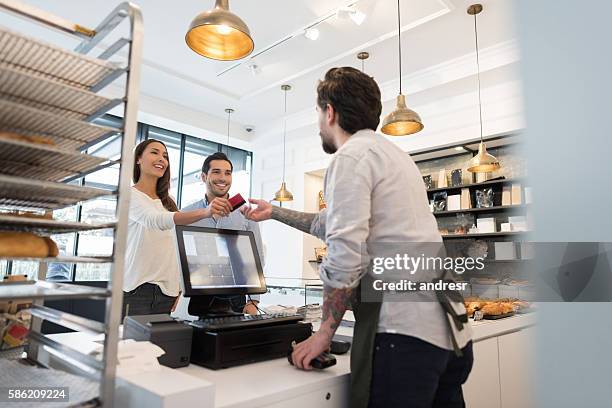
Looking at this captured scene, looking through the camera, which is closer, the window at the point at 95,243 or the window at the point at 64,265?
the window at the point at 64,265

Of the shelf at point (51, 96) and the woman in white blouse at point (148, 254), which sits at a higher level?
the shelf at point (51, 96)

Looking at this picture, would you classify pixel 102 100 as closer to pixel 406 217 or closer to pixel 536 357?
pixel 406 217

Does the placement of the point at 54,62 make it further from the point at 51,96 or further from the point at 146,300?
the point at 146,300

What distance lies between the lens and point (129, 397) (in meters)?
0.90

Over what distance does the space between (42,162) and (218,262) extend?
2.11 feet

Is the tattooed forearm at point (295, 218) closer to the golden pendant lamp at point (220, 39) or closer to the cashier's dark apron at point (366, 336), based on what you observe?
the cashier's dark apron at point (366, 336)

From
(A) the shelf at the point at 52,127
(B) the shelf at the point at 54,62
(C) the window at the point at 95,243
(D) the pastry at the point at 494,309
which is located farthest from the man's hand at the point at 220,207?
(C) the window at the point at 95,243

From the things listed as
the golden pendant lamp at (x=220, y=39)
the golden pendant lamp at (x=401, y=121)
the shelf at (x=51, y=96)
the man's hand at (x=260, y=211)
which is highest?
the golden pendant lamp at (x=220, y=39)

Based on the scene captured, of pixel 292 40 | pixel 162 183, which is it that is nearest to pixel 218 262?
pixel 162 183

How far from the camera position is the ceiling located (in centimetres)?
390

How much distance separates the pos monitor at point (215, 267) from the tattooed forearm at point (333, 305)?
0.42 metres

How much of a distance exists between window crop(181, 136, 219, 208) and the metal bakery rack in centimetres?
584

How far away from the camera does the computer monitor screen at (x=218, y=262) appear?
53.5 inches

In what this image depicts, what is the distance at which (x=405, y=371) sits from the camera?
970mm
